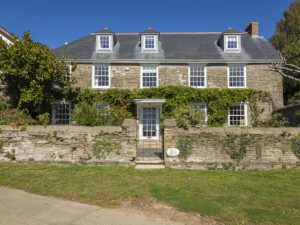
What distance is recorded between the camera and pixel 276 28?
124 ft

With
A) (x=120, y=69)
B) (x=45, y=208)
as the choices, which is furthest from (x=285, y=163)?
(x=120, y=69)

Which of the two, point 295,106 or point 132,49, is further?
point 132,49

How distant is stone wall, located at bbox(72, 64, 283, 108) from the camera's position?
21.8m

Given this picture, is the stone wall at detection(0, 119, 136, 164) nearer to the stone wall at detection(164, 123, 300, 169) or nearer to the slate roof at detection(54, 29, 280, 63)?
the stone wall at detection(164, 123, 300, 169)

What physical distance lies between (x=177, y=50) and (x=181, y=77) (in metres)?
2.65

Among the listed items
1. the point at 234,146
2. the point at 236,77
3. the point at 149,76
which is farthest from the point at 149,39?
the point at 234,146

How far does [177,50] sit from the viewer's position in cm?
2345

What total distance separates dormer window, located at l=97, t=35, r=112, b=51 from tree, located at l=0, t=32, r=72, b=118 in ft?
14.8

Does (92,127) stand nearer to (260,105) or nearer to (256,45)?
(260,105)

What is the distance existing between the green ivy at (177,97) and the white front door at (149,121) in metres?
0.66

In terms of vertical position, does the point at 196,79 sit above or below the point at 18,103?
above

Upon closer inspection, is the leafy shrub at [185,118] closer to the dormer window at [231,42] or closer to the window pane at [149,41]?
the window pane at [149,41]

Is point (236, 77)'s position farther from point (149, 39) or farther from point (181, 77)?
point (149, 39)

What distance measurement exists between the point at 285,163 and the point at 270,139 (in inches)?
44.2
